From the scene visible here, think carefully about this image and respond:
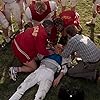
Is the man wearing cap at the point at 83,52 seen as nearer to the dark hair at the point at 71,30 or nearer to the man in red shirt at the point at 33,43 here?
the dark hair at the point at 71,30

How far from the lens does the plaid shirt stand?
7020 mm

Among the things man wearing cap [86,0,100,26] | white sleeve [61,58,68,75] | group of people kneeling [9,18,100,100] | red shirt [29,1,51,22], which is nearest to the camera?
group of people kneeling [9,18,100,100]

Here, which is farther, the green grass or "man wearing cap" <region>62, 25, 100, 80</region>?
the green grass

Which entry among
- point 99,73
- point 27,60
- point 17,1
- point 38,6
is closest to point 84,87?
point 99,73

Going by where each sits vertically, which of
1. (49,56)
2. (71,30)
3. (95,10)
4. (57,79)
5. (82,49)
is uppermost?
(71,30)

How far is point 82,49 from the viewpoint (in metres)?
7.05

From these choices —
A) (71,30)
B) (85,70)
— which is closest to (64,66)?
(85,70)

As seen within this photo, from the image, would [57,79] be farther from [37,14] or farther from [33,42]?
[37,14]

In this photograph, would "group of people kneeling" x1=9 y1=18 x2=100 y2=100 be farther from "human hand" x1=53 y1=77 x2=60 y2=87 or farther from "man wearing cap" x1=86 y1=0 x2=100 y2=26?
"man wearing cap" x1=86 y1=0 x2=100 y2=26

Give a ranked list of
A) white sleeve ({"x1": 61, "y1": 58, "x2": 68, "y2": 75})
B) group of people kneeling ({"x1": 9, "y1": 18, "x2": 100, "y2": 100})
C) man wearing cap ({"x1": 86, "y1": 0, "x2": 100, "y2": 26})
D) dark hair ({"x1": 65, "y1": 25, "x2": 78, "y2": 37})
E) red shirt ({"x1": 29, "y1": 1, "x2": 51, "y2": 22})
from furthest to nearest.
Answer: man wearing cap ({"x1": 86, "y1": 0, "x2": 100, "y2": 26}) < red shirt ({"x1": 29, "y1": 1, "x2": 51, "y2": 22}) < white sleeve ({"x1": 61, "y1": 58, "x2": 68, "y2": 75}) < dark hair ({"x1": 65, "y1": 25, "x2": 78, "y2": 37}) < group of people kneeling ({"x1": 9, "y1": 18, "x2": 100, "y2": 100})

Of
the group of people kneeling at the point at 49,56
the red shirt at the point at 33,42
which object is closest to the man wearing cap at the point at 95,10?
the group of people kneeling at the point at 49,56

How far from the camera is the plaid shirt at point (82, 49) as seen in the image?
276 inches

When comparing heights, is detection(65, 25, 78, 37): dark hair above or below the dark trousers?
above

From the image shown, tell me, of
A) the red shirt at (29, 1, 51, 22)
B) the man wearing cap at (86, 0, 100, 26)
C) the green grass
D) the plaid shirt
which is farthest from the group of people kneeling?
the man wearing cap at (86, 0, 100, 26)
